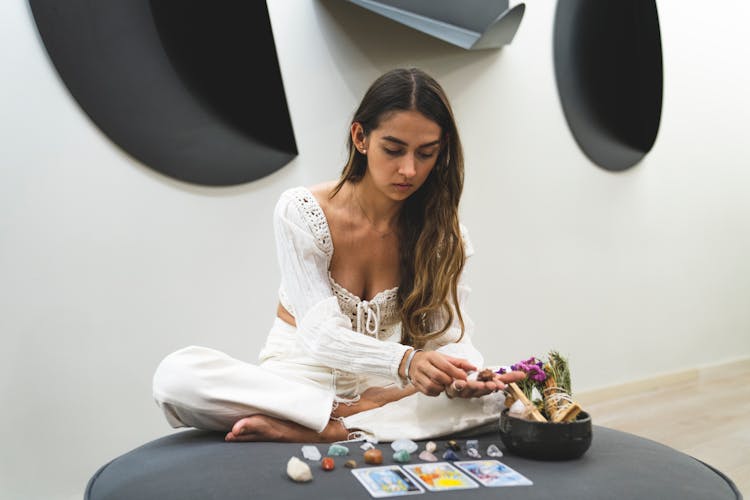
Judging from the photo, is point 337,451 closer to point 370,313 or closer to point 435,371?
point 435,371

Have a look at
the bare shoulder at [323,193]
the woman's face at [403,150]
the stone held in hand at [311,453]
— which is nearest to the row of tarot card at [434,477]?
the stone held in hand at [311,453]

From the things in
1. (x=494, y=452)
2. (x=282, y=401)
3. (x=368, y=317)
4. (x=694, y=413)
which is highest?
(x=368, y=317)

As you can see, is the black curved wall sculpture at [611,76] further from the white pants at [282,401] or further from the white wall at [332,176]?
the white pants at [282,401]

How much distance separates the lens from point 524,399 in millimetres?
1455

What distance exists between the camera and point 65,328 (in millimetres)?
1970

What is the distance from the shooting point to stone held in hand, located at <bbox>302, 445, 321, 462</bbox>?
4.50 ft

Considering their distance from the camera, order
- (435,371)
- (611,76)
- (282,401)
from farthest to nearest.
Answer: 1. (611,76)
2. (282,401)
3. (435,371)

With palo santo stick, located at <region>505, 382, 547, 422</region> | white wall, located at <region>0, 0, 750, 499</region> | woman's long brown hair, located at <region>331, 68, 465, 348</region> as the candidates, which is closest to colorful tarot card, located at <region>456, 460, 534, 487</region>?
palo santo stick, located at <region>505, 382, 547, 422</region>

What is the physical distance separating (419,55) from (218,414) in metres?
1.67

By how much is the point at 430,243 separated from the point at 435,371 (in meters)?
0.45

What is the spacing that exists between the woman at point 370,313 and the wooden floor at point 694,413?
42.8 inches

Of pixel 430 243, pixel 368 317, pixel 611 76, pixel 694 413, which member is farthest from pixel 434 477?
pixel 611 76

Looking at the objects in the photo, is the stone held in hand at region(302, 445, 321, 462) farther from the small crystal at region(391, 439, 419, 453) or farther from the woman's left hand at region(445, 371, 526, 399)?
the woman's left hand at region(445, 371, 526, 399)

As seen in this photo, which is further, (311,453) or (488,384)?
(488,384)
